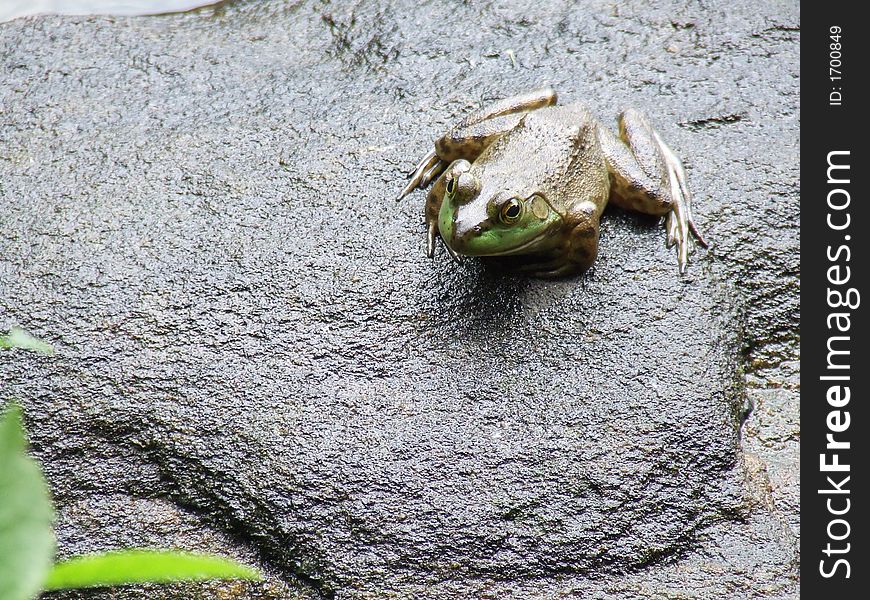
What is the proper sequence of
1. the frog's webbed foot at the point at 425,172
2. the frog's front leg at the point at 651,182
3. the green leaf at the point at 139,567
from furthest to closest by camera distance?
1. the frog's webbed foot at the point at 425,172
2. the frog's front leg at the point at 651,182
3. the green leaf at the point at 139,567

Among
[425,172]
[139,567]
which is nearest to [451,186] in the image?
[425,172]

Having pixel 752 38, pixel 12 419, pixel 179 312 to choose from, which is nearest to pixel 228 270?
pixel 179 312

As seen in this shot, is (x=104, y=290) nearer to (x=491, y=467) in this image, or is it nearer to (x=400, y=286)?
(x=400, y=286)

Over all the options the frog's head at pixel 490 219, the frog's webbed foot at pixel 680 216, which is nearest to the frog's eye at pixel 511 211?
the frog's head at pixel 490 219

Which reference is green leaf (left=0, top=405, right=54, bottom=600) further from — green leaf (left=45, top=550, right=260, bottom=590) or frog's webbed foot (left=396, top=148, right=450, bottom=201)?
frog's webbed foot (left=396, top=148, right=450, bottom=201)

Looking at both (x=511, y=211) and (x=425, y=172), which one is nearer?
(x=511, y=211)

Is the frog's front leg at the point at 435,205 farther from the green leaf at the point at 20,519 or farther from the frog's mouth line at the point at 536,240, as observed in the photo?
the green leaf at the point at 20,519

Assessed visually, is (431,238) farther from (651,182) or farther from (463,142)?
(651,182)
